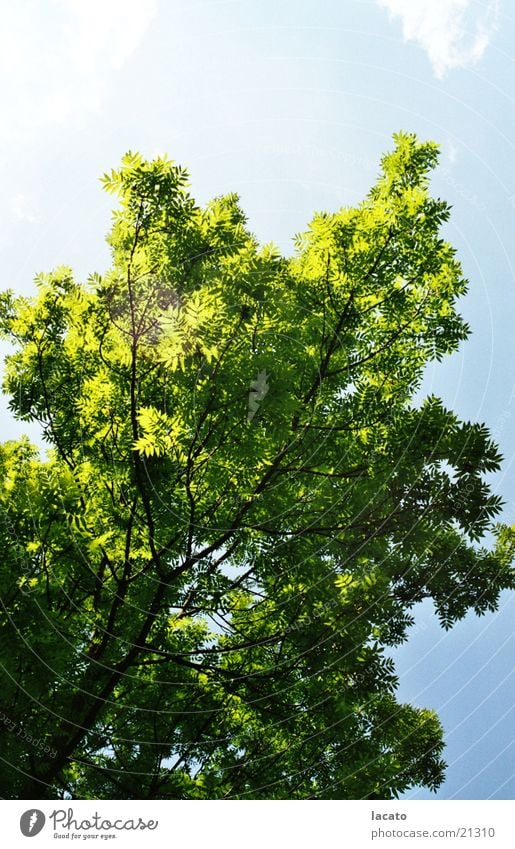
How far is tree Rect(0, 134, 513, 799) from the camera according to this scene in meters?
4.73

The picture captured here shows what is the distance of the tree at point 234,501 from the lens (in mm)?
4727

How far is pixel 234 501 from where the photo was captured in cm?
530

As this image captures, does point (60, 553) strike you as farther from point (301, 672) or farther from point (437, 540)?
point (437, 540)
